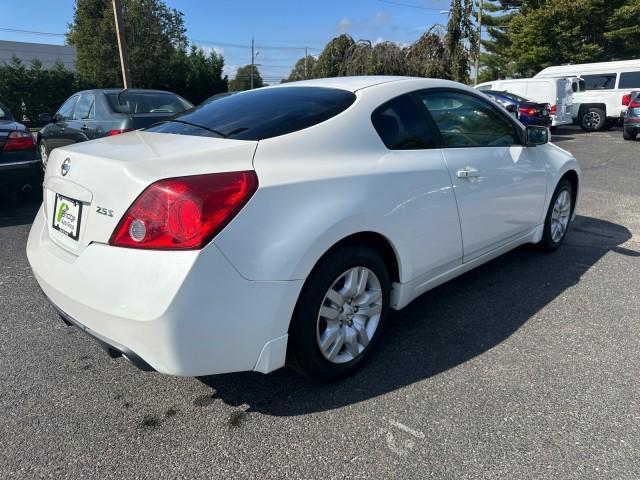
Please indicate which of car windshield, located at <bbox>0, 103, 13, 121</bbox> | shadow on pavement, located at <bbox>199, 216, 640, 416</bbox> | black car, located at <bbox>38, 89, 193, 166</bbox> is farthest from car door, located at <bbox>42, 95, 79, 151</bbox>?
shadow on pavement, located at <bbox>199, 216, 640, 416</bbox>

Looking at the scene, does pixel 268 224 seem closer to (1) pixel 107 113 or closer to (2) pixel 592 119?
(1) pixel 107 113

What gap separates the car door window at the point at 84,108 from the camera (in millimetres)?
6773

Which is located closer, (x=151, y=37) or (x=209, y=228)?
(x=209, y=228)

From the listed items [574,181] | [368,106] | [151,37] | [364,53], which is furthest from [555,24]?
[368,106]

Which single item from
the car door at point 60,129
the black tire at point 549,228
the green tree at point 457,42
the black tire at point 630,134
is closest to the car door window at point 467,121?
the black tire at point 549,228

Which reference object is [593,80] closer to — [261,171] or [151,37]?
[261,171]

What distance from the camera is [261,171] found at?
200cm

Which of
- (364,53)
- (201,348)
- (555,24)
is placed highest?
(555,24)

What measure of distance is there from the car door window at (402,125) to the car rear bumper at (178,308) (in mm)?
1086

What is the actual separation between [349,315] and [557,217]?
2806 millimetres

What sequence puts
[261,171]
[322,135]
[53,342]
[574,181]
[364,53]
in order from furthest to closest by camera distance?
1. [364,53]
2. [574,181]
3. [53,342]
4. [322,135]
5. [261,171]

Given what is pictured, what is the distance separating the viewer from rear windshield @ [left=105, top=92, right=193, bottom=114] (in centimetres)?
652

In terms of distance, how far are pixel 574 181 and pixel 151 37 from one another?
3026 cm

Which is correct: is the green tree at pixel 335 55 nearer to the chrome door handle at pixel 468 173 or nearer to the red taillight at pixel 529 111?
the red taillight at pixel 529 111
